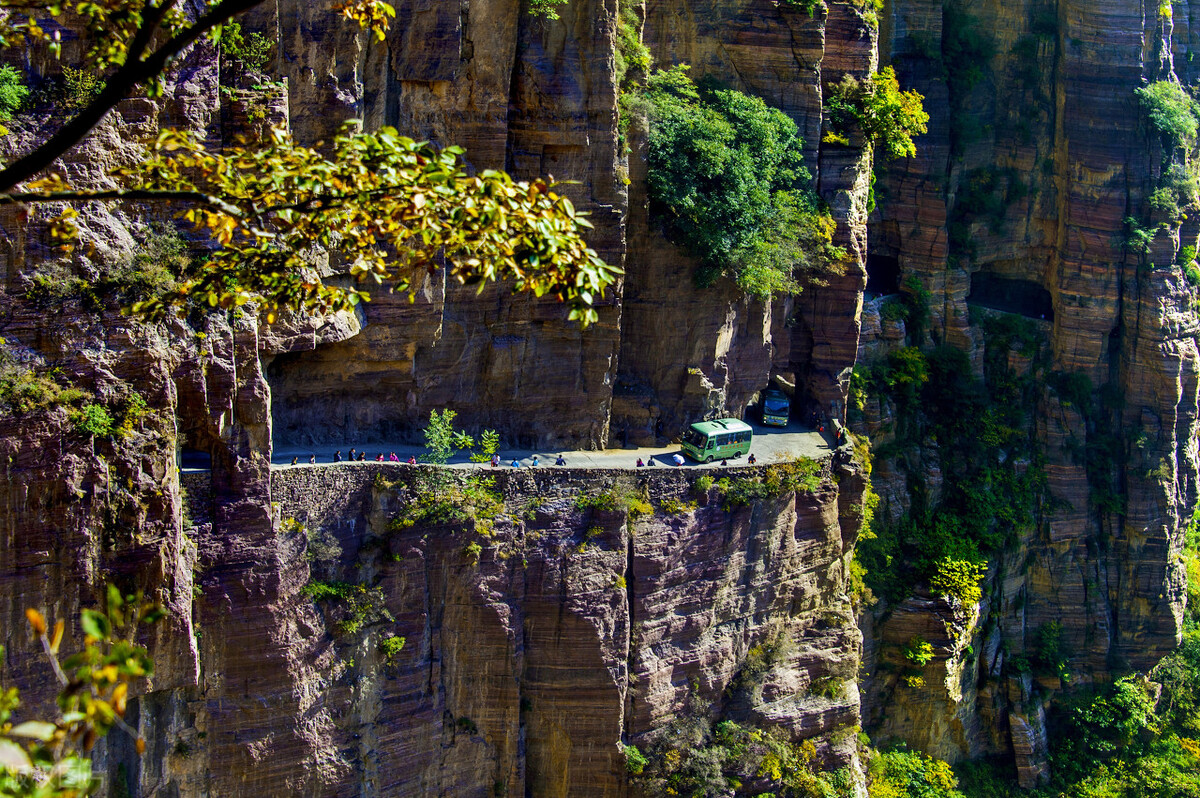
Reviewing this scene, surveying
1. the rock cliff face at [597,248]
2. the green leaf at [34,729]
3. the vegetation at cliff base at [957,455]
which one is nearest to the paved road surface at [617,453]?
the rock cliff face at [597,248]

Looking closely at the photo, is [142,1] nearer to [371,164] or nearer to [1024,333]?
[371,164]

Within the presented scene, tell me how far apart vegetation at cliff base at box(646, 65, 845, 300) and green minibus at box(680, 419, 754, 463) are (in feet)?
12.3

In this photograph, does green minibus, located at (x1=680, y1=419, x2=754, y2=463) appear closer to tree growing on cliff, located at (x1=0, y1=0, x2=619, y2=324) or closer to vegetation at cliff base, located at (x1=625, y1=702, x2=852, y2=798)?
vegetation at cliff base, located at (x1=625, y1=702, x2=852, y2=798)

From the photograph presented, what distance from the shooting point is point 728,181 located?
2850 cm

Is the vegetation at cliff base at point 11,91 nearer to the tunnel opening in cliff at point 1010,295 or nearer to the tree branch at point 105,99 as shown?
the tree branch at point 105,99

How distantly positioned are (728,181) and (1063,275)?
64.5 feet

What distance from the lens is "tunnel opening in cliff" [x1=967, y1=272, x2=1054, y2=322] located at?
1698 inches

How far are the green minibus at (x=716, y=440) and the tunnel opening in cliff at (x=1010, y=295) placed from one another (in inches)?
709

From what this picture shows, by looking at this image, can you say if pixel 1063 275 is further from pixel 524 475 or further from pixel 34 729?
pixel 34 729

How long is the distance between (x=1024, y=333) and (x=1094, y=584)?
974 centimetres

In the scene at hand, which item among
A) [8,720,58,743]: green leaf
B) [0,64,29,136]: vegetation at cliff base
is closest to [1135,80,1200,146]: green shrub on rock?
[0,64,29,136]: vegetation at cliff base

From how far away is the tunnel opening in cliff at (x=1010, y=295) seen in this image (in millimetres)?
43125

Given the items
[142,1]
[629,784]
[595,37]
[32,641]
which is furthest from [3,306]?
[629,784]

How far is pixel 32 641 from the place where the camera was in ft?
62.8
